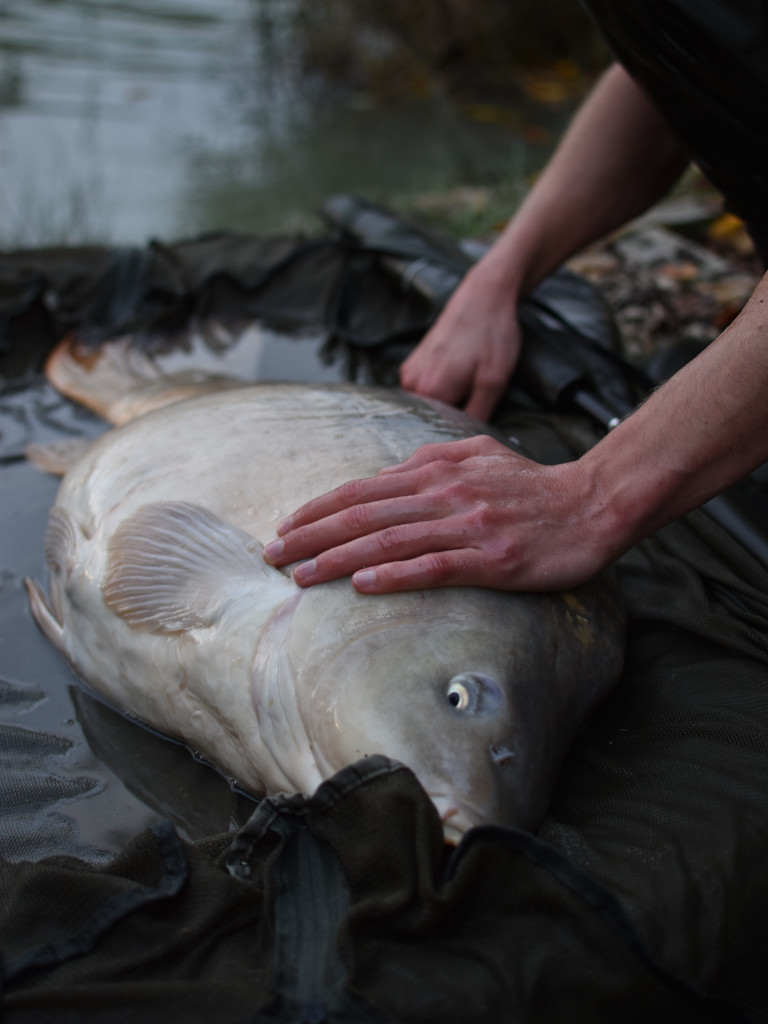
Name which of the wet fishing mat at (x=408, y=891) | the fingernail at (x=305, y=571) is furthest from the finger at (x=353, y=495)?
the wet fishing mat at (x=408, y=891)

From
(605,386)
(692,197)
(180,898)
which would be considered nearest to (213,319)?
(605,386)

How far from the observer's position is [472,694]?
148 centimetres

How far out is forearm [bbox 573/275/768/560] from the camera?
158 centimetres

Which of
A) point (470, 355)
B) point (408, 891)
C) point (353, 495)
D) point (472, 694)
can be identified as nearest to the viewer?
point (408, 891)

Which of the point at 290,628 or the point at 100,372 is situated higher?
the point at 290,628

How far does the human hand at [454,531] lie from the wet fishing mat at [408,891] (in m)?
0.39

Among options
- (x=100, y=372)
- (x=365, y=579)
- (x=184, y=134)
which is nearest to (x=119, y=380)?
(x=100, y=372)

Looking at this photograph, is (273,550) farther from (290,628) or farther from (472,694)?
(472,694)

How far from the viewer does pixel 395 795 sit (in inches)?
52.3

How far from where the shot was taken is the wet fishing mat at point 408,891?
1.20m

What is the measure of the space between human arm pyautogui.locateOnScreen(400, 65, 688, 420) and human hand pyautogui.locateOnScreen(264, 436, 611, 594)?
1.09 m

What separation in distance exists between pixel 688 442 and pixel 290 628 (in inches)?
32.4

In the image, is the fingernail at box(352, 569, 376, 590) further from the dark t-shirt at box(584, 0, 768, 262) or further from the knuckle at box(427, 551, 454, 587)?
the dark t-shirt at box(584, 0, 768, 262)

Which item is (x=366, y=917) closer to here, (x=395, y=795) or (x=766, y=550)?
(x=395, y=795)
